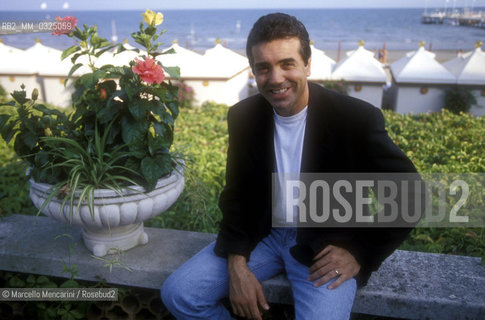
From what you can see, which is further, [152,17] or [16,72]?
[16,72]

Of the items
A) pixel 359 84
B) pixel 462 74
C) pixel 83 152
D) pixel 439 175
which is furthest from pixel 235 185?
pixel 462 74

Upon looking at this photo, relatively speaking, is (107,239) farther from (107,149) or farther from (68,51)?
(68,51)

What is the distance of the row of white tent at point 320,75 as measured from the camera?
30.6 ft

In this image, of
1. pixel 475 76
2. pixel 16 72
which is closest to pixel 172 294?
pixel 475 76

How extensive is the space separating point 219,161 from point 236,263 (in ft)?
9.71

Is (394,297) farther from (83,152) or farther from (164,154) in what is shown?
(83,152)

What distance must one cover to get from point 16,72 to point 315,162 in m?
10.9

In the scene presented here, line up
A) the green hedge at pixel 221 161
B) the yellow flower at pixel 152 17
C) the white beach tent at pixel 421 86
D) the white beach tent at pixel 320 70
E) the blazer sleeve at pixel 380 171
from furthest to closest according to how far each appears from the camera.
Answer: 1. the white beach tent at pixel 320 70
2. the white beach tent at pixel 421 86
3. the green hedge at pixel 221 161
4. the yellow flower at pixel 152 17
5. the blazer sleeve at pixel 380 171

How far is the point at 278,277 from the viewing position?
7.31 ft

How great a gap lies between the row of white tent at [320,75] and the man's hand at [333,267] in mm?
8062

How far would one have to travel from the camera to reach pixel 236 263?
2086mm

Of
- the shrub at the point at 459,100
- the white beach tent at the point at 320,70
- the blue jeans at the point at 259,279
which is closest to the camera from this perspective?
the blue jeans at the point at 259,279

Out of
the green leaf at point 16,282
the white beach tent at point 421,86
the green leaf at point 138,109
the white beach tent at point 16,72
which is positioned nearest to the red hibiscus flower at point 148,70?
the green leaf at point 138,109

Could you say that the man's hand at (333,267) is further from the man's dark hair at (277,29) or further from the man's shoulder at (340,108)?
the man's dark hair at (277,29)
